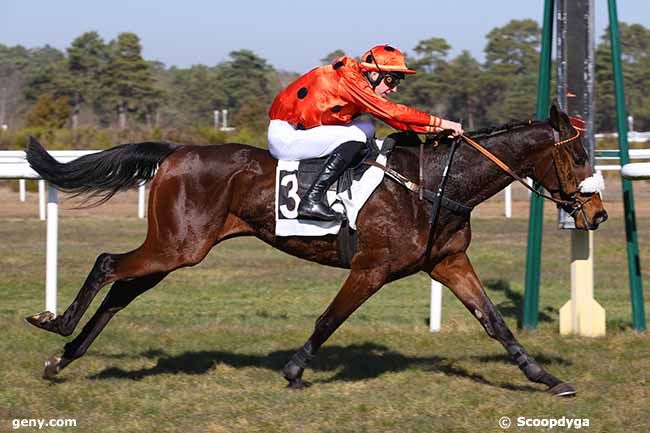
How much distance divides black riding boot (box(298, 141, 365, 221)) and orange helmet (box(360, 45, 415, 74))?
50cm

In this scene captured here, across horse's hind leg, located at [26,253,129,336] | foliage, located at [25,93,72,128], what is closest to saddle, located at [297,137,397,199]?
horse's hind leg, located at [26,253,129,336]

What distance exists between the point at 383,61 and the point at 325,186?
32.7 inches

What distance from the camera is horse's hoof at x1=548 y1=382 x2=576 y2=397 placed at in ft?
20.2

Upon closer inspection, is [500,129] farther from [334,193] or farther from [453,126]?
[334,193]

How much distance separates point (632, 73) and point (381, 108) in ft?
184

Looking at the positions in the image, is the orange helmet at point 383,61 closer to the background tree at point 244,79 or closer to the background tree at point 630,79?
the background tree at point 630,79

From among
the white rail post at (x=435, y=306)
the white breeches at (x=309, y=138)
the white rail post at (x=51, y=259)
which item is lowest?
the white rail post at (x=435, y=306)

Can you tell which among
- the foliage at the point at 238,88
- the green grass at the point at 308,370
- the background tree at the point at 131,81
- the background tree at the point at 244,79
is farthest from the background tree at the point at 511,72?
the green grass at the point at 308,370

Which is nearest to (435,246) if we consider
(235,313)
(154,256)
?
(154,256)

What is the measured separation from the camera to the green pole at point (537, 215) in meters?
8.28

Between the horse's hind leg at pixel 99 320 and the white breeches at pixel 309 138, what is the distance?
103cm

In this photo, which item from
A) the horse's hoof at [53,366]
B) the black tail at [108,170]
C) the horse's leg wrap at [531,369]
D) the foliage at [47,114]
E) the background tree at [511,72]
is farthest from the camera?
the background tree at [511,72]

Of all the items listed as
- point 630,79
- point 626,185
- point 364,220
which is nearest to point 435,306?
point 626,185

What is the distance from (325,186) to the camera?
6312mm
